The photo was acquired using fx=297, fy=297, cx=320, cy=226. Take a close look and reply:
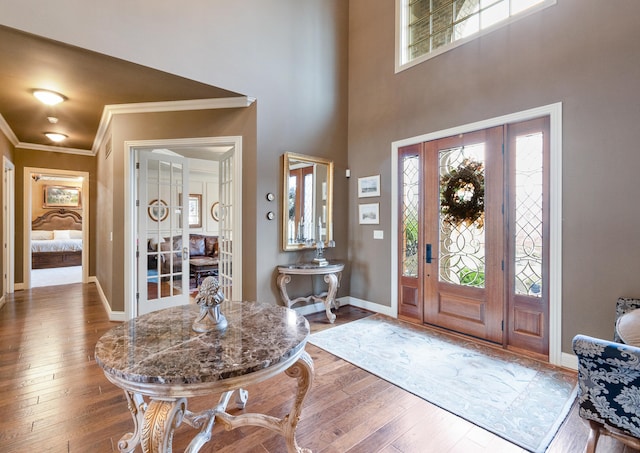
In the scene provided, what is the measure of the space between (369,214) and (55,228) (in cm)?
1046

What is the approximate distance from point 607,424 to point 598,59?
111 inches

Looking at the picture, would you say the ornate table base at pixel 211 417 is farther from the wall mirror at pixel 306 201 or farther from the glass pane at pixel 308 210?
the glass pane at pixel 308 210

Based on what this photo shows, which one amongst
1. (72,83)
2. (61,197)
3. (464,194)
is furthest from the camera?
(61,197)

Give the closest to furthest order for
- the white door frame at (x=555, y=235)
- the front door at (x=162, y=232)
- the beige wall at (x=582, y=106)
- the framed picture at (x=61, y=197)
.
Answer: the beige wall at (x=582, y=106) < the white door frame at (x=555, y=235) < the front door at (x=162, y=232) < the framed picture at (x=61, y=197)

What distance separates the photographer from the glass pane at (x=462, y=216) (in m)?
3.30

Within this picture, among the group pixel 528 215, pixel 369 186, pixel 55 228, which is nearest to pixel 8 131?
pixel 55 228

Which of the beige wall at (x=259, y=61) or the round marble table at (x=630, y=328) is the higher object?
the beige wall at (x=259, y=61)

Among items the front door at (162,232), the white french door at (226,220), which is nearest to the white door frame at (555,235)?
the white french door at (226,220)

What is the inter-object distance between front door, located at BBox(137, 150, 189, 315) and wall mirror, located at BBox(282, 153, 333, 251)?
1732mm

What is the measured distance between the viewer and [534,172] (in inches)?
116

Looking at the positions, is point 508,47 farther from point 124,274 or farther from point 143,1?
point 124,274

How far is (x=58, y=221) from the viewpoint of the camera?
31.3 feet

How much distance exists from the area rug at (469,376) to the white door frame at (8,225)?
5.52 meters

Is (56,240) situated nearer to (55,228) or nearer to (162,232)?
(55,228)
